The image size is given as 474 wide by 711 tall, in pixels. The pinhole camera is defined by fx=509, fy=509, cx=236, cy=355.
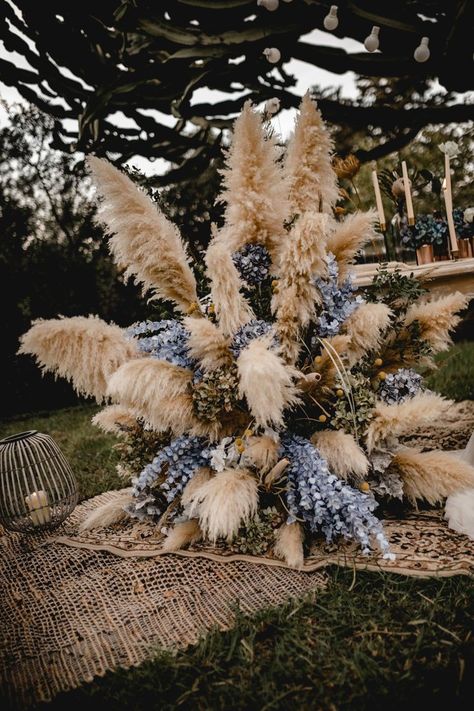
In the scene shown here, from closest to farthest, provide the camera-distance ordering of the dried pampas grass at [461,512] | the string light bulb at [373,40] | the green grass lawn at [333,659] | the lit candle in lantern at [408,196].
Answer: the green grass lawn at [333,659] < the dried pampas grass at [461,512] < the lit candle in lantern at [408,196] < the string light bulb at [373,40]

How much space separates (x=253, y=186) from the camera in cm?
135

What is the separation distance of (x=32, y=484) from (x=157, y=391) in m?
0.74

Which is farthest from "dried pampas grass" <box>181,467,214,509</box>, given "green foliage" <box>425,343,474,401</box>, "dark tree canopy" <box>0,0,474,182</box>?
"dark tree canopy" <box>0,0,474,182</box>

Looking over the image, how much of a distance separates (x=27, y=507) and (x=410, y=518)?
4.00ft

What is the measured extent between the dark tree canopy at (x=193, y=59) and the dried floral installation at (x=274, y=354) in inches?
97.0

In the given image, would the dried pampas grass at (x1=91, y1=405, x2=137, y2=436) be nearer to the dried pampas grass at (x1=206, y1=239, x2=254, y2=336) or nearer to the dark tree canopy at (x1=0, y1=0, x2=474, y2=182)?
the dried pampas grass at (x1=206, y1=239, x2=254, y2=336)

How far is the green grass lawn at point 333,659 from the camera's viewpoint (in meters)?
0.93

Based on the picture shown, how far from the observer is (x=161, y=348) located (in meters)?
1.47

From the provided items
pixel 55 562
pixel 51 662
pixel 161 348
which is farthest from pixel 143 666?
pixel 161 348

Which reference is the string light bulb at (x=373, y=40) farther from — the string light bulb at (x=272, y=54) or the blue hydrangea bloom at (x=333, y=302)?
the blue hydrangea bloom at (x=333, y=302)

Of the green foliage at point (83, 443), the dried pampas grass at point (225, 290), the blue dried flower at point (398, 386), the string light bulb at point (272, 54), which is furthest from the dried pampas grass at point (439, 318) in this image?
the string light bulb at point (272, 54)

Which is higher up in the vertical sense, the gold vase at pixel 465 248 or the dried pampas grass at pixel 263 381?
the gold vase at pixel 465 248

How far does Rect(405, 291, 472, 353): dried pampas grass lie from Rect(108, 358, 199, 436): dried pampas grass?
2.34 ft

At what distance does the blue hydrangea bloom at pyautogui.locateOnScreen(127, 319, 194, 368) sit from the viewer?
145cm
